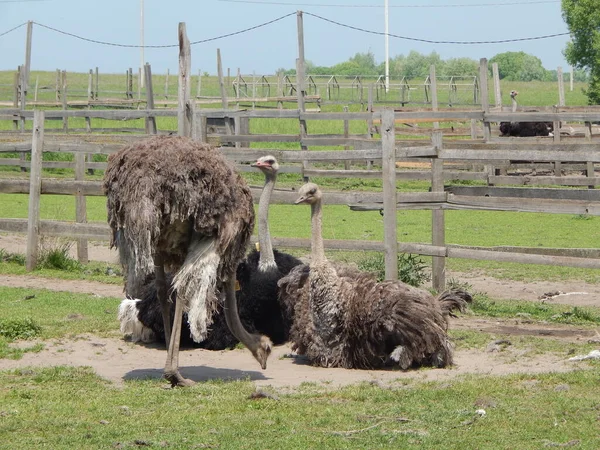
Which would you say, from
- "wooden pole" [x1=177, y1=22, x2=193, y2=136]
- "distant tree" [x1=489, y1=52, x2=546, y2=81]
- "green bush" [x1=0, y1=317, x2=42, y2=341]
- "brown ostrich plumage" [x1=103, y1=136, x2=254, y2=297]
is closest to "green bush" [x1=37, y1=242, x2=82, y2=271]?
"wooden pole" [x1=177, y1=22, x2=193, y2=136]

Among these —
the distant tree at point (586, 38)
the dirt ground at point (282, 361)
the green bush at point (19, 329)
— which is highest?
the distant tree at point (586, 38)

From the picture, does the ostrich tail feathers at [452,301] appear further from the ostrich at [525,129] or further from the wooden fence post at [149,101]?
the ostrich at [525,129]

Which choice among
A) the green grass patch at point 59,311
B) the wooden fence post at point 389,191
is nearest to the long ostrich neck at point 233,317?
the green grass patch at point 59,311

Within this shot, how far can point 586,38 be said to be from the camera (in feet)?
130

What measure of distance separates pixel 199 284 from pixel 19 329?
90.7 inches

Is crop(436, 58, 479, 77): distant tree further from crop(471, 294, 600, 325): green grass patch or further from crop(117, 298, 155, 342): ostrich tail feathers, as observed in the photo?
crop(117, 298, 155, 342): ostrich tail feathers

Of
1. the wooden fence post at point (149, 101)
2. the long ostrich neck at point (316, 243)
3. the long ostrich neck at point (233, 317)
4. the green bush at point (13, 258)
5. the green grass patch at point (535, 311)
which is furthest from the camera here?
the wooden fence post at point (149, 101)

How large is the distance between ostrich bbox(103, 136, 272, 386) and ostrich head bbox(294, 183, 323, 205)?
127 centimetres

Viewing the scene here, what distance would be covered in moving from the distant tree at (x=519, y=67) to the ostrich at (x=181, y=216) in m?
88.6

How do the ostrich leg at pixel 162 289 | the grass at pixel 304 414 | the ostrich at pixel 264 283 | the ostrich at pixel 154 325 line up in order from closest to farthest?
the grass at pixel 304 414 < the ostrich leg at pixel 162 289 < the ostrich at pixel 154 325 < the ostrich at pixel 264 283

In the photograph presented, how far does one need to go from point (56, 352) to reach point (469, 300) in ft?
10.2

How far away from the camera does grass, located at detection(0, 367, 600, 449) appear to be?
16.1ft

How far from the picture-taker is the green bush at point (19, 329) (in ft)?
25.8

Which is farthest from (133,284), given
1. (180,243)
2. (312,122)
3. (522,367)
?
(312,122)
